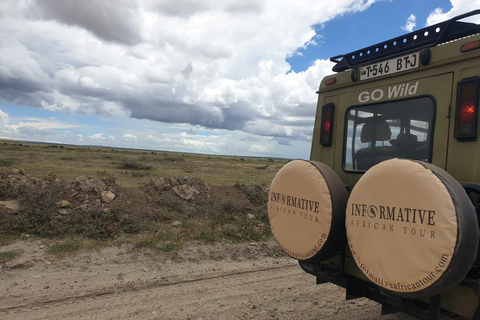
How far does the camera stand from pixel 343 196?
122 inches

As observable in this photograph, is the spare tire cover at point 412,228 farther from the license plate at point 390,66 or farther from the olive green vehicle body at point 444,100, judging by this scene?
the license plate at point 390,66

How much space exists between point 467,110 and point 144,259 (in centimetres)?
554

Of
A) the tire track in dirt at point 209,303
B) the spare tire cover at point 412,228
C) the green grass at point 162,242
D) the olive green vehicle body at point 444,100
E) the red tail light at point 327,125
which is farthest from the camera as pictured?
the green grass at point 162,242

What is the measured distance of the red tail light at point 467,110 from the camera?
2.55 metres

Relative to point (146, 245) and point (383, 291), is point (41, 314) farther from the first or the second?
point (383, 291)

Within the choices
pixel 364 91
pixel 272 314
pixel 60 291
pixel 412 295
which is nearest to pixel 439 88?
pixel 364 91

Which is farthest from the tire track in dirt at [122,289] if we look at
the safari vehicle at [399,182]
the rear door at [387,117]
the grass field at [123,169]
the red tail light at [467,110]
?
the grass field at [123,169]

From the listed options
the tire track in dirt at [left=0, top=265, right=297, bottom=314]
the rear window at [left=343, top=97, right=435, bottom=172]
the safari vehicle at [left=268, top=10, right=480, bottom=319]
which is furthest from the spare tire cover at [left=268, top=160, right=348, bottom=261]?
the tire track in dirt at [left=0, top=265, right=297, bottom=314]

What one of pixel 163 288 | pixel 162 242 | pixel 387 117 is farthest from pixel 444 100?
pixel 162 242

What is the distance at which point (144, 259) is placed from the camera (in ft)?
20.6

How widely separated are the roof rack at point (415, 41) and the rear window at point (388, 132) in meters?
0.51

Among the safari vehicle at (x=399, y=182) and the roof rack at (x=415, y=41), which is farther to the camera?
the roof rack at (x=415, y=41)

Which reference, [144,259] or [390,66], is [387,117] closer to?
[390,66]

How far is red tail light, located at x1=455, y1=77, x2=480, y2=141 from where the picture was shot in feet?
8.36
